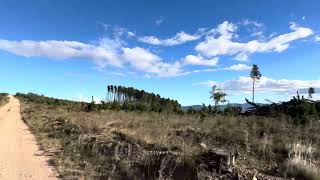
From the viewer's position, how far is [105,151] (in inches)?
554

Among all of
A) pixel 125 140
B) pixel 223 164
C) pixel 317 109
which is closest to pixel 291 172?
pixel 223 164

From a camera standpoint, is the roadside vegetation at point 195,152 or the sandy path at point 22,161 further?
the sandy path at point 22,161

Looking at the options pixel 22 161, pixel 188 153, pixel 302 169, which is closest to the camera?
pixel 302 169

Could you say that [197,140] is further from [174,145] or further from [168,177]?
[168,177]

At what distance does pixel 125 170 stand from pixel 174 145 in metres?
2.48

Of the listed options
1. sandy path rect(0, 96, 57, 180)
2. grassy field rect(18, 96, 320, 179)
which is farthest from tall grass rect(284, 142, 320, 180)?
sandy path rect(0, 96, 57, 180)

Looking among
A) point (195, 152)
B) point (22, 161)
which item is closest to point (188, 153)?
point (195, 152)

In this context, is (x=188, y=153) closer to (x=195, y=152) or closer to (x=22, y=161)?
(x=195, y=152)

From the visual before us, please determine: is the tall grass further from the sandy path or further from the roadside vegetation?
the sandy path

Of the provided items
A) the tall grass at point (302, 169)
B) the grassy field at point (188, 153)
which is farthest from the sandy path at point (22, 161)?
the tall grass at point (302, 169)

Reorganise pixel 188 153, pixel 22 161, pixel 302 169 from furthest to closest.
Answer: pixel 22 161, pixel 188 153, pixel 302 169

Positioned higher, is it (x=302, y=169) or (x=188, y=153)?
(x=188, y=153)

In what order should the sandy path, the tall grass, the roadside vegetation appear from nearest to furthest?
1. the tall grass
2. the roadside vegetation
3. the sandy path

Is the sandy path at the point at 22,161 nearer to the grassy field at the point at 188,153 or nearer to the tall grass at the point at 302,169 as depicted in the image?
the grassy field at the point at 188,153
